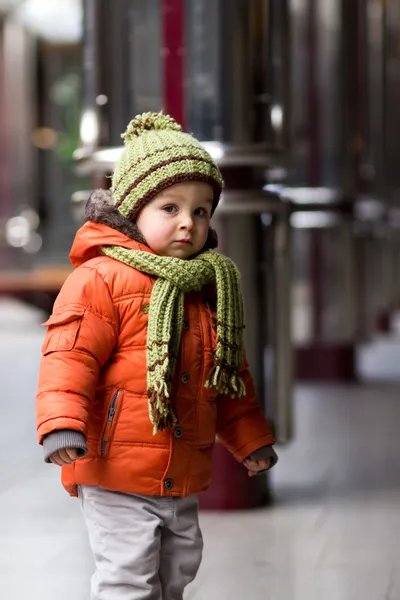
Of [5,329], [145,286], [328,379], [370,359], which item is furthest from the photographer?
[5,329]

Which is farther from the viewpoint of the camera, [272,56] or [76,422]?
Result: [272,56]

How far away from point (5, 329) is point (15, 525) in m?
9.51

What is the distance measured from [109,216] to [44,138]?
14.9 metres

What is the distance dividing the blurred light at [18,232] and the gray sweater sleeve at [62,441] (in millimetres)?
14089

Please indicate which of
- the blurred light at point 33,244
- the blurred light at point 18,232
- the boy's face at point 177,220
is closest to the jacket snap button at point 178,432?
the boy's face at point 177,220

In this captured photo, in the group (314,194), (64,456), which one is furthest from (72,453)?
(314,194)

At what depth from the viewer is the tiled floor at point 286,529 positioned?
129 inches

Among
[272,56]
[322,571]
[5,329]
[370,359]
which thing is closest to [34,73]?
[5,329]

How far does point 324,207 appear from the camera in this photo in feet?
23.5

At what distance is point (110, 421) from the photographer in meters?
2.31

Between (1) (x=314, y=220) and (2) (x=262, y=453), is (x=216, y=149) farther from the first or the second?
(1) (x=314, y=220)

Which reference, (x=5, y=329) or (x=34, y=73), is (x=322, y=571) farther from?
(x=34, y=73)

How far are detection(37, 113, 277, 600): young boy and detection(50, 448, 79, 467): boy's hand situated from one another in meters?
0.11

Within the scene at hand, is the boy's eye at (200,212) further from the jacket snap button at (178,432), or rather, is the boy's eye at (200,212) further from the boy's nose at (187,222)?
the jacket snap button at (178,432)
